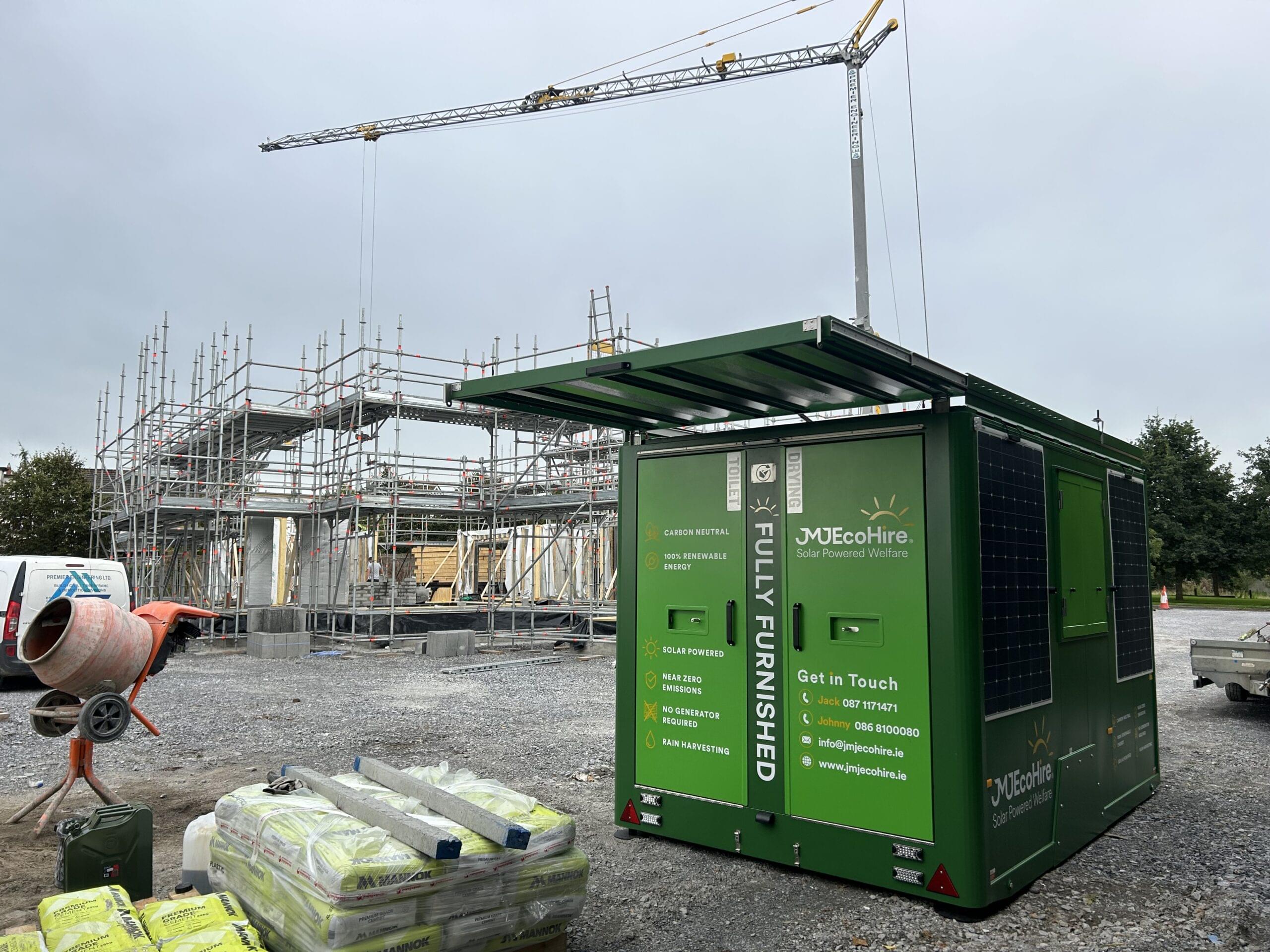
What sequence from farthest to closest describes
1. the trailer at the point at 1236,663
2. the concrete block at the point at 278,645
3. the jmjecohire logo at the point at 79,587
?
1. the concrete block at the point at 278,645
2. the jmjecohire logo at the point at 79,587
3. the trailer at the point at 1236,663

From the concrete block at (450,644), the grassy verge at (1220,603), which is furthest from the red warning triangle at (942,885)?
the grassy verge at (1220,603)

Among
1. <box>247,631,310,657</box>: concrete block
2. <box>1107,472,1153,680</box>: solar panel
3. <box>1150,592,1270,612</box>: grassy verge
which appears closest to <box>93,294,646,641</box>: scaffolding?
<box>247,631,310,657</box>: concrete block

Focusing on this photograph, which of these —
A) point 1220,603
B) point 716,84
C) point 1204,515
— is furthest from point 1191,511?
point 716,84

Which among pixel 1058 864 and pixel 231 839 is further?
pixel 1058 864

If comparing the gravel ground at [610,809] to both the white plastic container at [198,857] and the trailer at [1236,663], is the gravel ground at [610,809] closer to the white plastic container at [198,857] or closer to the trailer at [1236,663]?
the trailer at [1236,663]

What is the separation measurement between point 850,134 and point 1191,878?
64.6ft

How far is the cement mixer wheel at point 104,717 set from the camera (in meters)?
5.51

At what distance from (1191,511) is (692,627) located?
49863mm

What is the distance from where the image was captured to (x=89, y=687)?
19.0 feet

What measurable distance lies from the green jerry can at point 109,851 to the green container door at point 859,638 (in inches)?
133

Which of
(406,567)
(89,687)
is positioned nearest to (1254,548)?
(406,567)

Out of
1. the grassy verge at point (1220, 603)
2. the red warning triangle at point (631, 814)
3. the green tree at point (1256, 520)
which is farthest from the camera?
the green tree at point (1256, 520)

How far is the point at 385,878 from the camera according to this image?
3.42 meters

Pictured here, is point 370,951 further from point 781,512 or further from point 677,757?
point 781,512
